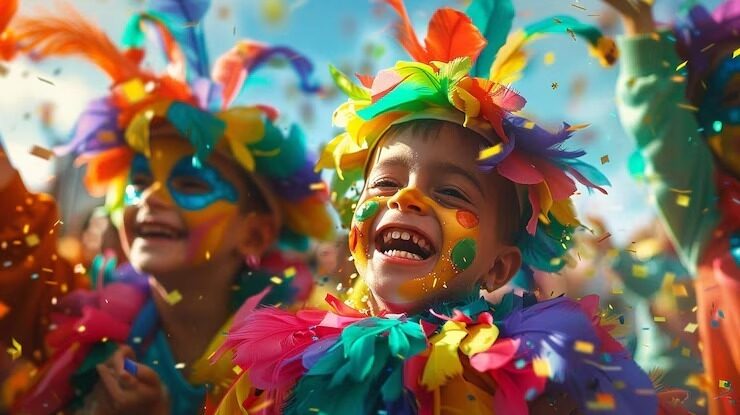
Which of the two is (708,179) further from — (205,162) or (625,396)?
(205,162)

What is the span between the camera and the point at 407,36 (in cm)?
187

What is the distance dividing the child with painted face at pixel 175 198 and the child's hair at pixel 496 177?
3.40ft

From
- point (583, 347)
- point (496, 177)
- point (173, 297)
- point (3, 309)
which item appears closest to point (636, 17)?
point (496, 177)

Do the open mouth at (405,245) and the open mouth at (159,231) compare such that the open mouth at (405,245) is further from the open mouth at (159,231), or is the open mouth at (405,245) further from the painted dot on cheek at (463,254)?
the open mouth at (159,231)

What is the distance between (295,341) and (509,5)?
3.41 feet

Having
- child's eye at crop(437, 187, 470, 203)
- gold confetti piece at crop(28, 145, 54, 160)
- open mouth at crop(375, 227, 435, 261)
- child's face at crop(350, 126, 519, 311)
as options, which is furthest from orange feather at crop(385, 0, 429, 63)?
gold confetti piece at crop(28, 145, 54, 160)

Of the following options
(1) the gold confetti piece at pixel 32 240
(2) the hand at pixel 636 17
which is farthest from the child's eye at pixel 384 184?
(1) the gold confetti piece at pixel 32 240

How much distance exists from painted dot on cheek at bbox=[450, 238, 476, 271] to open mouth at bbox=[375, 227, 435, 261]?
0.05 m

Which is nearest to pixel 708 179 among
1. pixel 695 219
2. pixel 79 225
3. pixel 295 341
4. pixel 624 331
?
pixel 695 219

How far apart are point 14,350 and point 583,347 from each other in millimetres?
1876

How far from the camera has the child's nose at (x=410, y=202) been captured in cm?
156

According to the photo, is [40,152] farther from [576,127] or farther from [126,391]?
[576,127]

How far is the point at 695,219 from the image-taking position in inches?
89.5

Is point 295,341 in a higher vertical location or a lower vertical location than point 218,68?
lower
